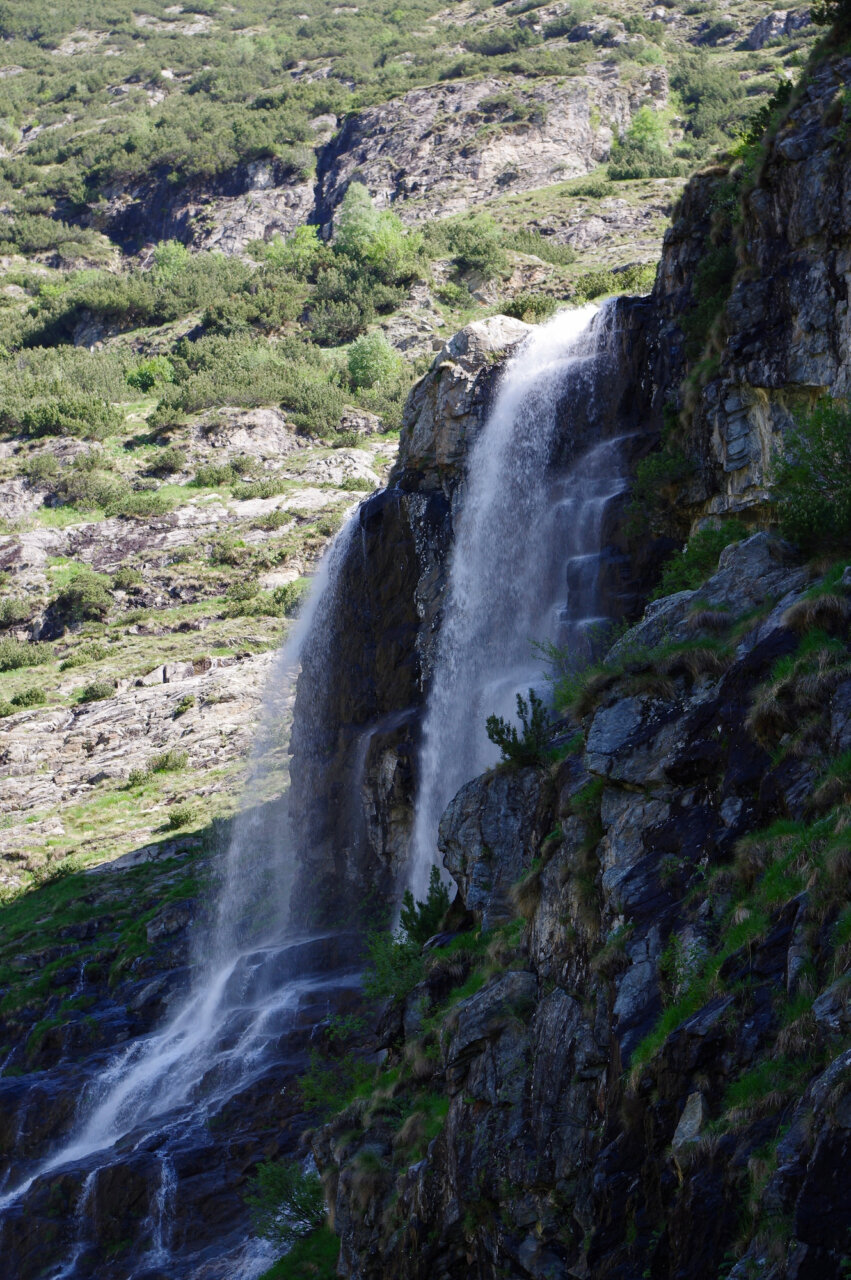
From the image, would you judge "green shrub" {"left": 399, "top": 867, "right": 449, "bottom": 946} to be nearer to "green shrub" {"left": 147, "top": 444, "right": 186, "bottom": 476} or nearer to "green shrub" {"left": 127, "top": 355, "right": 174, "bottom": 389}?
"green shrub" {"left": 147, "top": 444, "right": 186, "bottom": 476}

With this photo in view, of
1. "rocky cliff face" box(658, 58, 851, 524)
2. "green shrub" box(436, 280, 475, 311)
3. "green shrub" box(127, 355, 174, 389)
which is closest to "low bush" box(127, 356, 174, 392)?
"green shrub" box(127, 355, 174, 389)

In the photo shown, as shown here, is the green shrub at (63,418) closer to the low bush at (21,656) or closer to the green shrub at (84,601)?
the green shrub at (84,601)

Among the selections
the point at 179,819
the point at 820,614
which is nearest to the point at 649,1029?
the point at 820,614

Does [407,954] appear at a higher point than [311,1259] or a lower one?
higher

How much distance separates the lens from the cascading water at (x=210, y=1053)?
18.5m

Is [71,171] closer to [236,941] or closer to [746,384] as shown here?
[236,941]

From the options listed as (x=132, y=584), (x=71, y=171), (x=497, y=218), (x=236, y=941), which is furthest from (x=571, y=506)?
(x=71, y=171)

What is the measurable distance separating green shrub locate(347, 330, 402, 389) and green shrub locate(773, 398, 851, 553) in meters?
52.4

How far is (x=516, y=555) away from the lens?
26.0 meters

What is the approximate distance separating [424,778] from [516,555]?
226 inches

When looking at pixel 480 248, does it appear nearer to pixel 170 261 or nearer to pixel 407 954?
pixel 170 261

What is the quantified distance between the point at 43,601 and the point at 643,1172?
45.2m

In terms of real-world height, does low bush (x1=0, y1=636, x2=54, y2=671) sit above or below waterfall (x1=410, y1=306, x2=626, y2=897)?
Result: below

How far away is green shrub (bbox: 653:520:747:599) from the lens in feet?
58.4
